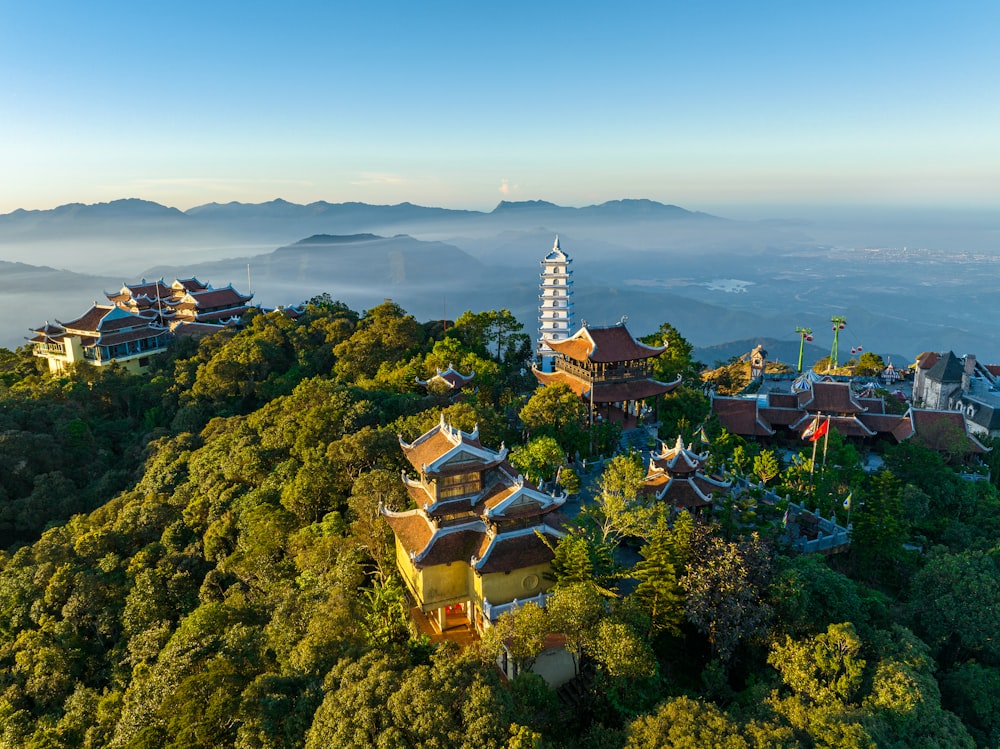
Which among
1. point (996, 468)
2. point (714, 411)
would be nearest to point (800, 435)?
point (714, 411)

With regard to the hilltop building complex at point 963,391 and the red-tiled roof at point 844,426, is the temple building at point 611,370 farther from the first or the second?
the hilltop building complex at point 963,391

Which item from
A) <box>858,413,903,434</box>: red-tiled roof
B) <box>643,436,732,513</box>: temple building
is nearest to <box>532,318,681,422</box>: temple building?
<box>643,436,732,513</box>: temple building

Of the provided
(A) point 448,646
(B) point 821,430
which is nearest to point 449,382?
(B) point 821,430

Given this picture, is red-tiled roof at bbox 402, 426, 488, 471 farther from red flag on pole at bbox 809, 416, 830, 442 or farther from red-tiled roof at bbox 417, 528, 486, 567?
red flag on pole at bbox 809, 416, 830, 442

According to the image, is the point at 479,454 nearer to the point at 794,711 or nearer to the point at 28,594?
the point at 794,711

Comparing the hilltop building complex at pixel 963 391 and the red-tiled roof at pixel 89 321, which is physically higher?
the red-tiled roof at pixel 89 321

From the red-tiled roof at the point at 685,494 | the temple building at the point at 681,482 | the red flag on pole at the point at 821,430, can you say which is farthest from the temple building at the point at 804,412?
the red-tiled roof at the point at 685,494

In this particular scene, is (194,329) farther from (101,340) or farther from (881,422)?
(881,422)
